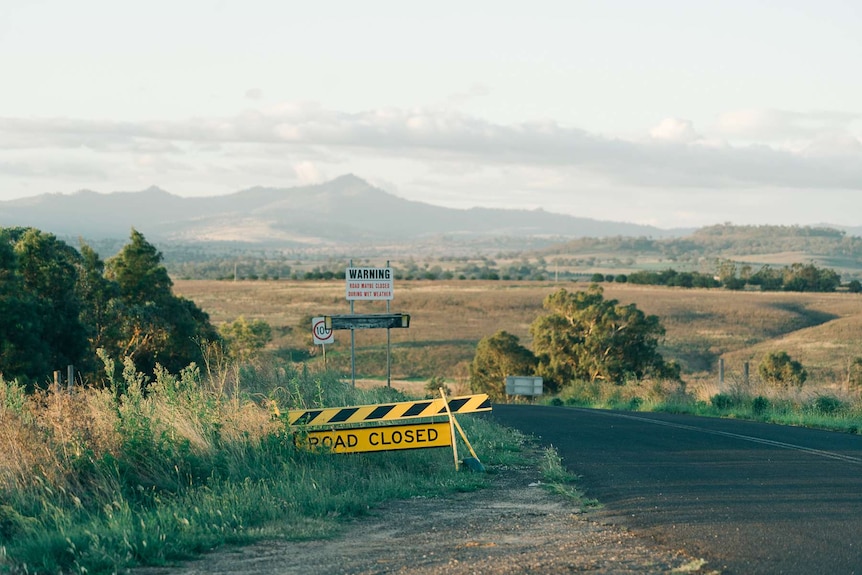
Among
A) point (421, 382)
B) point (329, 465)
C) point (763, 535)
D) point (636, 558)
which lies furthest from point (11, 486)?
point (421, 382)

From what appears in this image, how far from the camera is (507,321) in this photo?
308ft

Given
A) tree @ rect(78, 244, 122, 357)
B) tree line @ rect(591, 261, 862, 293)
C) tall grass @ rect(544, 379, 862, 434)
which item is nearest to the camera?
tall grass @ rect(544, 379, 862, 434)

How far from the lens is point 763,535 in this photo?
8961 millimetres

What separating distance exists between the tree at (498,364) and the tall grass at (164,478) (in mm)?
39926

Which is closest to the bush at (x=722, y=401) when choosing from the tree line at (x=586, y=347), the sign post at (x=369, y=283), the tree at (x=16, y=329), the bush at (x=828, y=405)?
the bush at (x=828, y=405)

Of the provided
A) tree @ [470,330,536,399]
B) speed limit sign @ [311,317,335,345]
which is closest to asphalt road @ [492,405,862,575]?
speed limit sign @ [311,317,335,345]

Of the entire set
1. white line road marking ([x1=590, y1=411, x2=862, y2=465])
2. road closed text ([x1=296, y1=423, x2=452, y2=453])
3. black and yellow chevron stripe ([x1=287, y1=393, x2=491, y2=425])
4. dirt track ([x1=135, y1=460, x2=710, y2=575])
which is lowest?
white line road marking ([x1=590, y1=411, x2=862, y2=465])

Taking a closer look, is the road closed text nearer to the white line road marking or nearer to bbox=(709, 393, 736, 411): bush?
the white line road marking

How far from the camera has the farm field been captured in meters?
69.6

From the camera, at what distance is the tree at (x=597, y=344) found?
50.3m

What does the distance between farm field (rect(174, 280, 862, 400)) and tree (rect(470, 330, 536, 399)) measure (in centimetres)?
792

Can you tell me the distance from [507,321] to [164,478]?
→ 84.1m

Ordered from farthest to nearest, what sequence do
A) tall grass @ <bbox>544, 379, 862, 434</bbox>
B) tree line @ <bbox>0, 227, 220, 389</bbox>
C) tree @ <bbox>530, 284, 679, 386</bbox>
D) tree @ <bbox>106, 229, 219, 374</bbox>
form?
tree @ <bbox>530, 284, 679, 386</bbox> → tree @ <bbox>106, 229, 219, 374</bbox> → tree line @ <bbox>0, 227, 220, 389</bbox> → tall grass @ <bbox>544, 379, 862, 434</bbox>

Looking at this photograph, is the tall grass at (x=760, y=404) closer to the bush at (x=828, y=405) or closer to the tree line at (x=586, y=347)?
the bush at (x=828, y=405)
